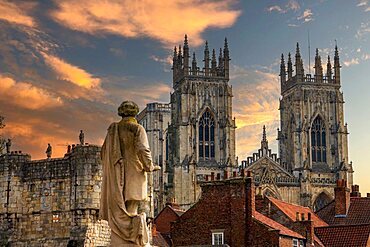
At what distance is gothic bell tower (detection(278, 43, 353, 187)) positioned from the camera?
109750 mm

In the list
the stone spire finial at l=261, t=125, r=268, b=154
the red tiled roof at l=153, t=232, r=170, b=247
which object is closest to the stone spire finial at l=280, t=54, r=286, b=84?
the stone spire finial at l=261, t=125, r=268, b=154

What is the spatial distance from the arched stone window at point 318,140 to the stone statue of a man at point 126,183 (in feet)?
341

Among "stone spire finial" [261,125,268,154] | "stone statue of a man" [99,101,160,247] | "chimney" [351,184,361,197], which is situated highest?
"stone spire finial" [261,125,268,154]

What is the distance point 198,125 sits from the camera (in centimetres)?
10844

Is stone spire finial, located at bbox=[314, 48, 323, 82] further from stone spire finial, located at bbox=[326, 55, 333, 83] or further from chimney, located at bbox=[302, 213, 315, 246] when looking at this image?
chimney, located at bbox=[302, 213, 315, 246]

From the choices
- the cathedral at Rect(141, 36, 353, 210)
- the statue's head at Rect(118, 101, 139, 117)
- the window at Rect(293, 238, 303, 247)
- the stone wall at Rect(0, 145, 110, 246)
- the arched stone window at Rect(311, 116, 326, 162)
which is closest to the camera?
the statue's head at Rect(118, 101, 139, 117)

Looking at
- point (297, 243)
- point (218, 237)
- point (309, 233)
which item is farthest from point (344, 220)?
point (218, 237)

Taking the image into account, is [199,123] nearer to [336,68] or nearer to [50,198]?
[336,68]

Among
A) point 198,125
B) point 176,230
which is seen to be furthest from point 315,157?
point 176,230

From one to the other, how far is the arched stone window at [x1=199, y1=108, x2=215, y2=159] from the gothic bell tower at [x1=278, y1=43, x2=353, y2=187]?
9.85 meters

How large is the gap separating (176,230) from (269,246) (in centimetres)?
525

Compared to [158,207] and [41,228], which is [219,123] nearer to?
[158,207]

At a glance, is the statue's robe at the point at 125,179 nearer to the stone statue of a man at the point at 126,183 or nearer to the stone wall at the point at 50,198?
the stone statue of a man at the point at 126,183

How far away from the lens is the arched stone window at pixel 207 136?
107750mm
